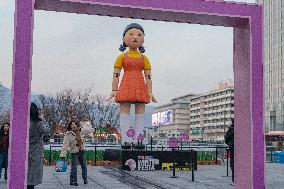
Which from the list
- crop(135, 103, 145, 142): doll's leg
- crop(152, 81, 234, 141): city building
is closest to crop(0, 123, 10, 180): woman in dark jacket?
crop(135, 103, 145, 142): doll's leg

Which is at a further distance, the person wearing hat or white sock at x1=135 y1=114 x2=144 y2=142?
white sock at x1=135 y1=114 x2=144 y2=142

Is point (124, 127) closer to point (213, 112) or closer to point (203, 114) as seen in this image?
point (213, 112)

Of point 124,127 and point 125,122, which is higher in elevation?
point 125,122

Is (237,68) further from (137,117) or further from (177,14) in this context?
(137,117)

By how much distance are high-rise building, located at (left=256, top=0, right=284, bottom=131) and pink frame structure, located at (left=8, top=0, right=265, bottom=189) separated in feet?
284

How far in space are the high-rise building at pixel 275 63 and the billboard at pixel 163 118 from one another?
101ft

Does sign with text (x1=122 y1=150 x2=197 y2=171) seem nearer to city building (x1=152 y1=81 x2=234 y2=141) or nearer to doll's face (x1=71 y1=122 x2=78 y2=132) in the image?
doll's face (x1=71 y1=122 x2=78 y2=132)

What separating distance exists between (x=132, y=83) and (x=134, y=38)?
1764 millimetres

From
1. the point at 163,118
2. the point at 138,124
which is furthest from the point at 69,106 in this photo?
the point at 163,118

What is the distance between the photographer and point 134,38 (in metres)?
17.1

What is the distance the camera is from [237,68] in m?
8.10

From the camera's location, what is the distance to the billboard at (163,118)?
120287 mm

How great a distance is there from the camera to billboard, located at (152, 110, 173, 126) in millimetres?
120287

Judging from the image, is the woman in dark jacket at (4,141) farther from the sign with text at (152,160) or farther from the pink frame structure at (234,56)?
the sign with text at (152,160)
